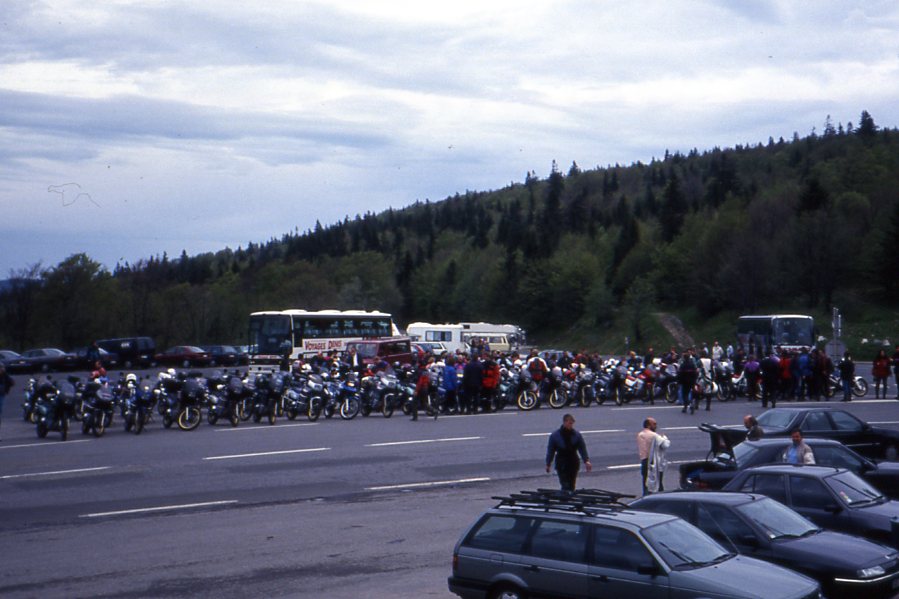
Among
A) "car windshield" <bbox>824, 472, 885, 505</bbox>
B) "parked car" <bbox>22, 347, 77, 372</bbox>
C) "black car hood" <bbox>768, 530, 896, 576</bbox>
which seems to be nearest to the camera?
"black car hood" <bbox>768, 530, 896, 576</bbox>

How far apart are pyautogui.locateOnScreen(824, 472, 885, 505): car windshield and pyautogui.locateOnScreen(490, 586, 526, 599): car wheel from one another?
4739 mm

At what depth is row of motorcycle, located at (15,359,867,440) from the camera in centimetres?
2489

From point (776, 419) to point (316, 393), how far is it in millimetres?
14804

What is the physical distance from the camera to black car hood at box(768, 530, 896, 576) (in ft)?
30.9

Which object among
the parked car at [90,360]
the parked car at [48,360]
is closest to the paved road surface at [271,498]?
the parked car at [48,360]

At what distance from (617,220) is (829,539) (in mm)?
166895

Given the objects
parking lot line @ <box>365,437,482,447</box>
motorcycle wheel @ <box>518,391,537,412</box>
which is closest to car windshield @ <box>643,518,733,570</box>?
parking lot line @ <box>365,437,482,447</box>

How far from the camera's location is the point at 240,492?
16.9 m

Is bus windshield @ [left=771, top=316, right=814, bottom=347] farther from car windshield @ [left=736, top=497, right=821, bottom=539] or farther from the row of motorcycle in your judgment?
car windshield @ [left=736, top=497, right=821, bottom=539]

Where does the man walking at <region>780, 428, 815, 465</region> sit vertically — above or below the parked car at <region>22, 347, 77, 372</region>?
above

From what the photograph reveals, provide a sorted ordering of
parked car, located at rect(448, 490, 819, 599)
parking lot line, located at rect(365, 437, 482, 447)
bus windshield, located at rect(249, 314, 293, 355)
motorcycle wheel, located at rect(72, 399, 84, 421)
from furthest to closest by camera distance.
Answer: bus windshield, located at rect(249, 314, 293, 355) → motorcycle wheel, located at rect(72, 399, 84, 421) → parking lot line, located at rect(365, 437, 482, 447) → parked car, located at rect(448, 490, 819, 599)

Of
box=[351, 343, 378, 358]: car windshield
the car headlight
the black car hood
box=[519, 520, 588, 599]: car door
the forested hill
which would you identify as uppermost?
the forested hill

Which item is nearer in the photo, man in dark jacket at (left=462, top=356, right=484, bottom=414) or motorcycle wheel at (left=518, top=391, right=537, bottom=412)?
man in dark jacket at (left=462, top=356, right=484, bottom=414)

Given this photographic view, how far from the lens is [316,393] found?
2930 centimetres
